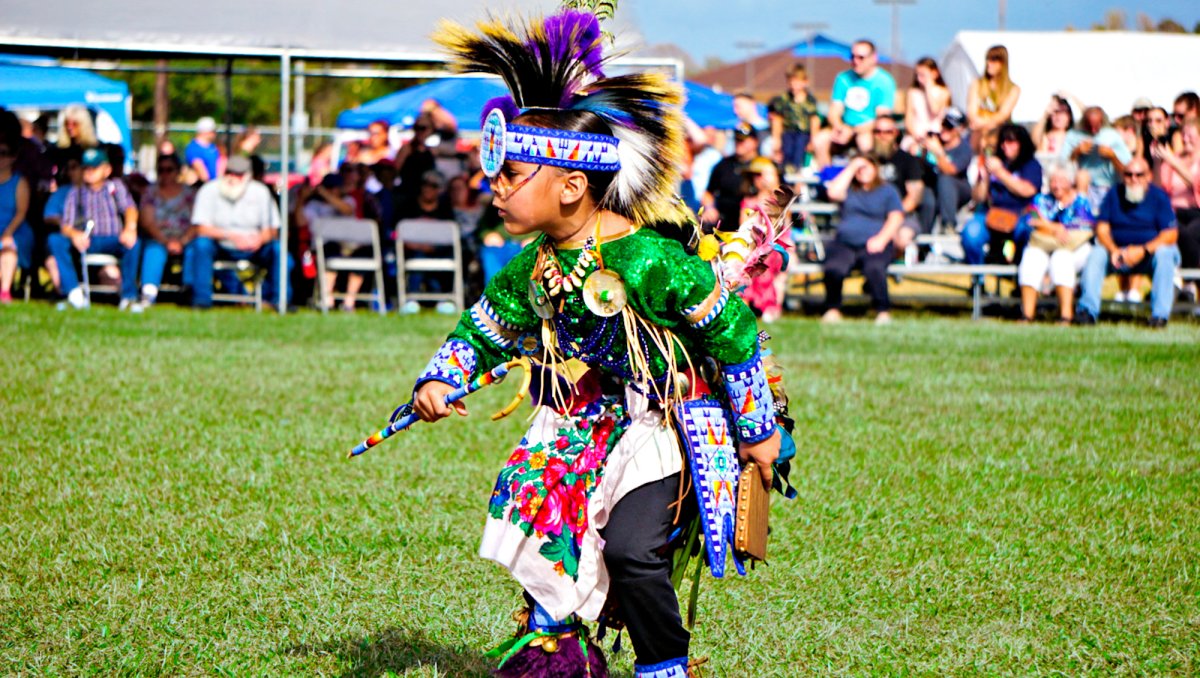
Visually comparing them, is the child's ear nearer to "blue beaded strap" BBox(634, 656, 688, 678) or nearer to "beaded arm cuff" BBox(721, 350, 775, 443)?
"beaded arm cuff" BBox(721, 350, 775, 443)

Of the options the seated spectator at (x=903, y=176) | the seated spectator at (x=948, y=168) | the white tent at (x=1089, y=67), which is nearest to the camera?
the seated spectator at (x=903, y=176)

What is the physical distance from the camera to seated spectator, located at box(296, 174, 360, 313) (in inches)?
524

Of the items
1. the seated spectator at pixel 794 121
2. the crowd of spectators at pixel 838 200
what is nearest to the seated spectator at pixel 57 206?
the crowd of spectators at pixel 838 200

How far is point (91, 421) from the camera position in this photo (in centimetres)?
720

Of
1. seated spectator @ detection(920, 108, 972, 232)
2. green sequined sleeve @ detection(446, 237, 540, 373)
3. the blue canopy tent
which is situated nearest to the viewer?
green sequined sleeve @ detection(446, 237, 540, 373)

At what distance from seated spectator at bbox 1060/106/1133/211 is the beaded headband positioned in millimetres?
10292

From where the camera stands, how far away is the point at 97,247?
43.5 ft

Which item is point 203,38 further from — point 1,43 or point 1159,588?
point 1159,588

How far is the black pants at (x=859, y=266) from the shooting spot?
12.7 m

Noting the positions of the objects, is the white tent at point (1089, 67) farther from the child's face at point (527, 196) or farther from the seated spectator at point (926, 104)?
the child's face at point (527, 196)

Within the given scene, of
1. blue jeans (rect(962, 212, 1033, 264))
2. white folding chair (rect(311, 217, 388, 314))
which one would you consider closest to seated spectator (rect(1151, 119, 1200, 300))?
blue jeans (rect(962, 212, 1033, 264))

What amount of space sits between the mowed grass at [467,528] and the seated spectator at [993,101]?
4859 mm

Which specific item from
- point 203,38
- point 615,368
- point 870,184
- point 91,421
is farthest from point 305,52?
point 615,368

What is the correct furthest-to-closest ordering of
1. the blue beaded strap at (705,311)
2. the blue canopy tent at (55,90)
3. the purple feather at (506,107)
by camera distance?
the blue canopy tent at (55,90) < the purple feather at (506,107) < the blue beaded strap at (705,311)
